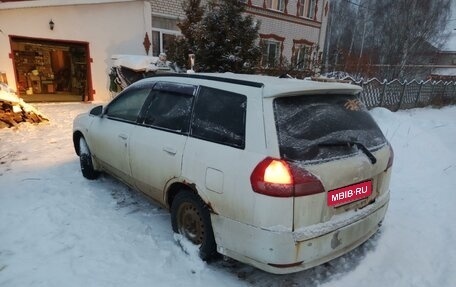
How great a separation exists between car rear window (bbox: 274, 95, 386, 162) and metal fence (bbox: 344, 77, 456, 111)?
8.18m

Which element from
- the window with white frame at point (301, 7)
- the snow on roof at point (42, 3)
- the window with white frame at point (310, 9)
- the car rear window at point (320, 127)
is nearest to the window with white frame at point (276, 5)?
the window with white frame at point (301, 7)

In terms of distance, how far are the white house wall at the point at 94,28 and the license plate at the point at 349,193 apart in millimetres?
11182

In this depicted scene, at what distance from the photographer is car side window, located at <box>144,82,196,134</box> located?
3154mm

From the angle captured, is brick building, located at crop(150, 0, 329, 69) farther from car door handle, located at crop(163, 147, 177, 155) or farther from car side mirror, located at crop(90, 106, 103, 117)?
car door handle, located at crop(163, 147, 177, 155)

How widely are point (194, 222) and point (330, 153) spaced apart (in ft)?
4.47

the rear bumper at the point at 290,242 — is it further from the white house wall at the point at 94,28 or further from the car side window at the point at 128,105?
the white house wall at the point at 94,28

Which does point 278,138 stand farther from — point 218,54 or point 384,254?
point 218,54

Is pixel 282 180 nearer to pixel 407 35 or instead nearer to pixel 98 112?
pixel 98 112

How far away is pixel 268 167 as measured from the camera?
237 centimetres

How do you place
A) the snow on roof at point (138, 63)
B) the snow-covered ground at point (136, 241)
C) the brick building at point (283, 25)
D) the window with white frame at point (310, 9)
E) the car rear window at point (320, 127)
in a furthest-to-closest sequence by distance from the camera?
the window with white frame at point (310, 9), the brick building at point (283, 25), the snow on roof at point (138, 63), the snow-covered ground at point (136, 241), the car rear window at point (320, 127)

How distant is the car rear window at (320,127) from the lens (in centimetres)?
246

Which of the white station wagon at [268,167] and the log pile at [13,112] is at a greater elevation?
the white station wagon at [268,167]

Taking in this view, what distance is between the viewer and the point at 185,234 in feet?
10.5

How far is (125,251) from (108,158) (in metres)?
1.43
